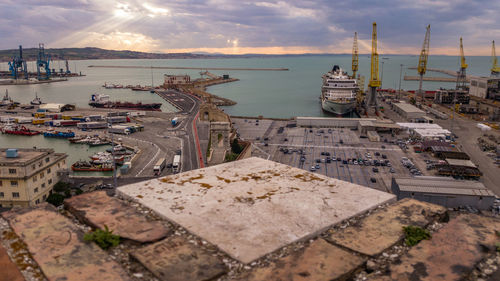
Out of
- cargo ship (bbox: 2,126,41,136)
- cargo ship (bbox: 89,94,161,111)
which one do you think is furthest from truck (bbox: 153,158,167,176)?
cargo ship (bbox: 89,94,161,111)

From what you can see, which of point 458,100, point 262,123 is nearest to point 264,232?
point 262,123

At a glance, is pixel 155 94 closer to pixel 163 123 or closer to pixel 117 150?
pixel 163 123

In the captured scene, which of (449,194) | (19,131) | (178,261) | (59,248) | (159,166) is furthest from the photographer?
(19,131)

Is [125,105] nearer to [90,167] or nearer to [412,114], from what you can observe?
[90,167]

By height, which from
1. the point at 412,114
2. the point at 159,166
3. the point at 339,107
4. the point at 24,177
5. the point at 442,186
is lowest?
the point at 159,166

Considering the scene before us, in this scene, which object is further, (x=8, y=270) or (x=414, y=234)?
(x=414, y=234)

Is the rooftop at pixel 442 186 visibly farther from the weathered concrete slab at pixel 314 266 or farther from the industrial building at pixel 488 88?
the industrial building at pixel 488 88

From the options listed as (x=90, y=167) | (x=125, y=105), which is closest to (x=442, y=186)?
(x=90, y=167)
